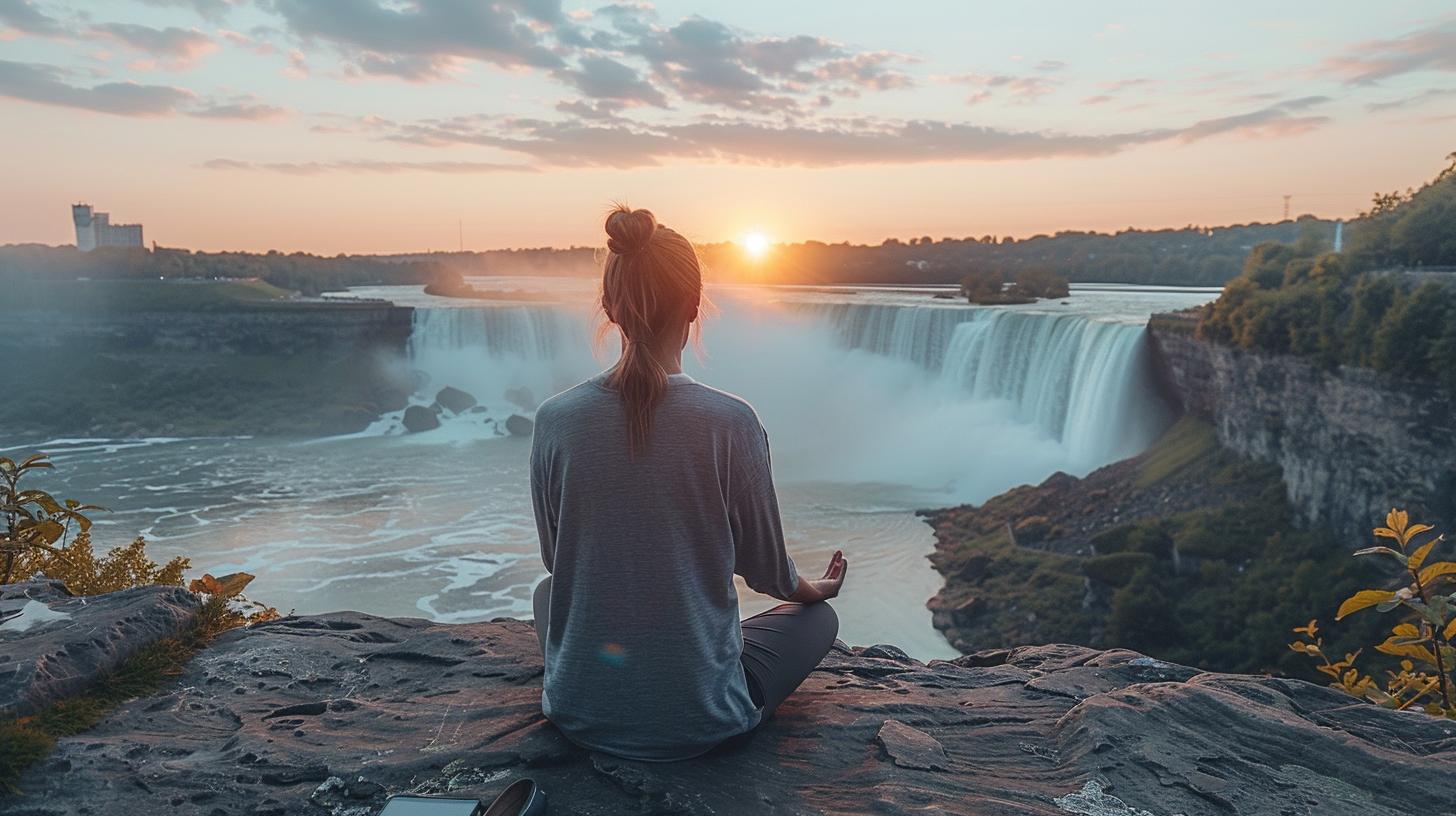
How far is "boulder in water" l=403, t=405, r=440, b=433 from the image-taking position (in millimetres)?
32500

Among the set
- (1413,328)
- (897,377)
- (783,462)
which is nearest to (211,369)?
(783,462)

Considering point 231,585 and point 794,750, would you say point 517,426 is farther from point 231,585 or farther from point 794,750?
point 794,750

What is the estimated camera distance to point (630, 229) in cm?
225

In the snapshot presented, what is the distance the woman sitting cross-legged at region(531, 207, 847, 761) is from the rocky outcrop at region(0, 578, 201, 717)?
1.34 m

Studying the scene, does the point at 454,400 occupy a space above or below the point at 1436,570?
below

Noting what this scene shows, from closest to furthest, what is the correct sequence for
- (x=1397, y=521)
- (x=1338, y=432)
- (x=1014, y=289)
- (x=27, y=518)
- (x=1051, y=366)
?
(x=1397, y=521) → (x=27, y=518) → (x=1338, y=432) → (x=1051, y=366) → (x=1014, y=289)

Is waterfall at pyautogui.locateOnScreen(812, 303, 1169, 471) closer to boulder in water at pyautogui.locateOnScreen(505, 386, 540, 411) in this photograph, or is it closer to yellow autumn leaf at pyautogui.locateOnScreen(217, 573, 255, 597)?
boulder in water at pyautogui.locateOnScreen(505, 386, 540, 411)

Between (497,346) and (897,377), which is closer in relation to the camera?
(897,377)

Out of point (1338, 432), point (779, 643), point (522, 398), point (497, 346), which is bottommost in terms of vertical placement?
point (522, 398)

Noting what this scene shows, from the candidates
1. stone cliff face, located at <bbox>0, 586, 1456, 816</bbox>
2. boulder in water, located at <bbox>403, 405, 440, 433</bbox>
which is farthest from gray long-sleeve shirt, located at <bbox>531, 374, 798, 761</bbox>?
boulder in water, located at <bbox>403, 405, 440, 433</bbox>

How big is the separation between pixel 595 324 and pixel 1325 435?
589 inches

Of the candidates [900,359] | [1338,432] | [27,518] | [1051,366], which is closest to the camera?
[27,518]

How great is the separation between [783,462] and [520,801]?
24.4 meters

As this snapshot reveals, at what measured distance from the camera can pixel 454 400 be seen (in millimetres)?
34688
